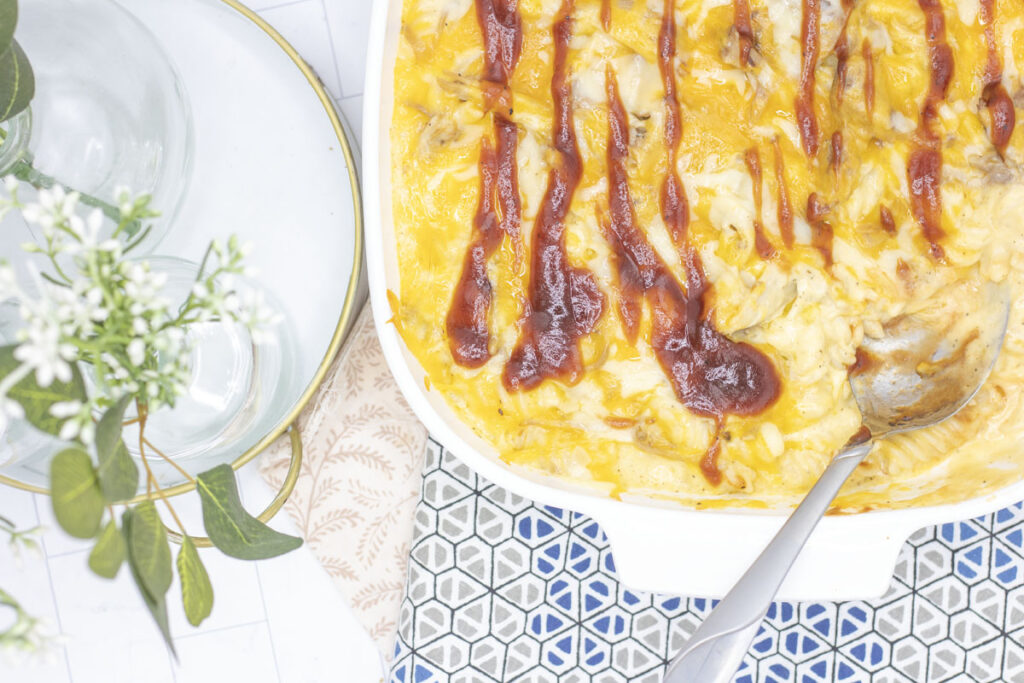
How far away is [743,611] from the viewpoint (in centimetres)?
A: 115

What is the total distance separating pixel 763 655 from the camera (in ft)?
4.86

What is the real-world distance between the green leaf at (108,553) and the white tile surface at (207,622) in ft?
2.25

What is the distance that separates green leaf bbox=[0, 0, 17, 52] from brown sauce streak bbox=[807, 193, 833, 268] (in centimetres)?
110

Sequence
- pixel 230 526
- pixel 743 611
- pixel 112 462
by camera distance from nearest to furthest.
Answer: pixel 112 462 → pixel 230 526 → pixel 743 611

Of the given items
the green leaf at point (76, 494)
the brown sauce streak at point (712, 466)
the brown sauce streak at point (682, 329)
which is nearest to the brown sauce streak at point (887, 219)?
the brown sauce streak at point (682, 329)

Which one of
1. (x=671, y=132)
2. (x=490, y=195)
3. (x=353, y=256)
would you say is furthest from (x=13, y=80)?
(x=671, y=132)

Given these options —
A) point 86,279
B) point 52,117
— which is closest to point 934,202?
point 86,279

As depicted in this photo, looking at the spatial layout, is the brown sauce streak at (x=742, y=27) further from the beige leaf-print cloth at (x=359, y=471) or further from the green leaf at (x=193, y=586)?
the green leaf at (x=193, y=586)

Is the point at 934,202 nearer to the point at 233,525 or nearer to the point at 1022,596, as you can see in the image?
the point at 1022,596

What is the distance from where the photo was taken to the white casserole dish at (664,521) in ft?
4.02

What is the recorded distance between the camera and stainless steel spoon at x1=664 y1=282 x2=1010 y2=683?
1.17m

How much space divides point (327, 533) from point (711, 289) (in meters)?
0.81

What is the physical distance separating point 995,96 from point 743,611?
0.85m

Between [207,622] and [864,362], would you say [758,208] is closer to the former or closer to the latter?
[864,362]
